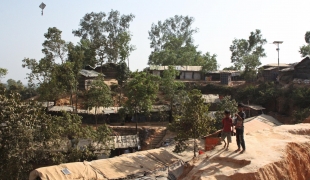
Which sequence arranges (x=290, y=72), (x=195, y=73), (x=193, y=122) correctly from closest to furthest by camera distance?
(x=193, y=122) < (x=290, y=72) < (x=195, y=73)

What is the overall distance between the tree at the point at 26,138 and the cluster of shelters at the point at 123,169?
2.52m

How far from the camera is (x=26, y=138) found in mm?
14172

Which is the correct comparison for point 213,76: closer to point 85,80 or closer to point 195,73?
point 195,73

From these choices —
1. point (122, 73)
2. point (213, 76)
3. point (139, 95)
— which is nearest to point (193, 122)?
point (139, 95)

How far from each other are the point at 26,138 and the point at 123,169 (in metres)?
4.77

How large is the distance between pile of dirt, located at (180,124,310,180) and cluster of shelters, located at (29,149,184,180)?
2.00 meters

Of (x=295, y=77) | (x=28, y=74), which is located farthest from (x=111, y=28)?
(x=295, y=77)

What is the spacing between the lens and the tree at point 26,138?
13.9 m

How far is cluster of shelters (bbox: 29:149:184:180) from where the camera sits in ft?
39.2

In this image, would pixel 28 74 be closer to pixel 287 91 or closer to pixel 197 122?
pixel 197 122

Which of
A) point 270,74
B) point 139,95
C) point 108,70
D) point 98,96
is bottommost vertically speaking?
point 98,96

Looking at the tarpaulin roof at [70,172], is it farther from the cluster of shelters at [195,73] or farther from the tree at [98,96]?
the cluster of shelters at [195,73]

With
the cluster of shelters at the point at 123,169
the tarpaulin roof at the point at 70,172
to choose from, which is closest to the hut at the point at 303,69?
the cluster of shelters at the point at 123,169

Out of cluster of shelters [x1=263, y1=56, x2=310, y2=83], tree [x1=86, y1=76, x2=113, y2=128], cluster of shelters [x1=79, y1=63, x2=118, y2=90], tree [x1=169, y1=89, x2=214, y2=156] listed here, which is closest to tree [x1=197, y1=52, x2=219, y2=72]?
cluster of shelters [x1=263, y1=56, x2=310, y2=83]
